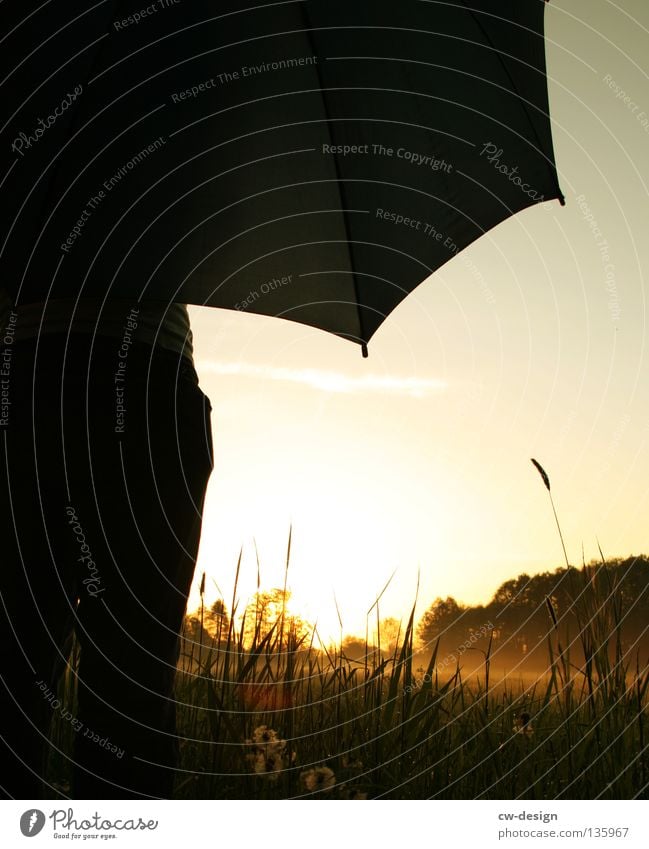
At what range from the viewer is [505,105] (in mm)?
2422

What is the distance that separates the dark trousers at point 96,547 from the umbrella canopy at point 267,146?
266 mm

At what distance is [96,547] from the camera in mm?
1818

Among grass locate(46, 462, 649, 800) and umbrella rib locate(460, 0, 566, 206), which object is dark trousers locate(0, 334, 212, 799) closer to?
grass locate(46, 462, 649, 800)

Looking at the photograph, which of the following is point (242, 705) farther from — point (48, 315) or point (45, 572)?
point (48, 315)

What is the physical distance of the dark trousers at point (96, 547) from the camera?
180cm

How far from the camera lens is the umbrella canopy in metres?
1.95

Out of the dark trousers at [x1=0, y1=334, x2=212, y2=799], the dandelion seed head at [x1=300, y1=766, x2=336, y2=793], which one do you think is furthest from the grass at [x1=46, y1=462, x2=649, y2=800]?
the dark trousers at [x1=0, y1=334, x2=212, y2=799]

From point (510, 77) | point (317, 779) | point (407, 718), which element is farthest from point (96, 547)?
point (510, 77)

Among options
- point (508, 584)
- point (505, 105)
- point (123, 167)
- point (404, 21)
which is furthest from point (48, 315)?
point (508, 584)

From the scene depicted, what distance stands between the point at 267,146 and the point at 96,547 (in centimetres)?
143

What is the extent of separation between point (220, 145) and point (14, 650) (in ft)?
5.36

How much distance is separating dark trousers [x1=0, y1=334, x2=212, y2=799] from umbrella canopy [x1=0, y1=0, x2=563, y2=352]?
10.5 inches

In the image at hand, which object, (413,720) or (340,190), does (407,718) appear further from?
(340,190)

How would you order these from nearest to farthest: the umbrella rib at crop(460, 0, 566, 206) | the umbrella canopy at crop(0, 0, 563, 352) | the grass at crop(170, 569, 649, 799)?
the umbrella canopy at crop(0, 0, 563, 352) < the umbrella rib at crop(460, 0, 566, 206) < the grass at crop(170, 569, 649, 799)
